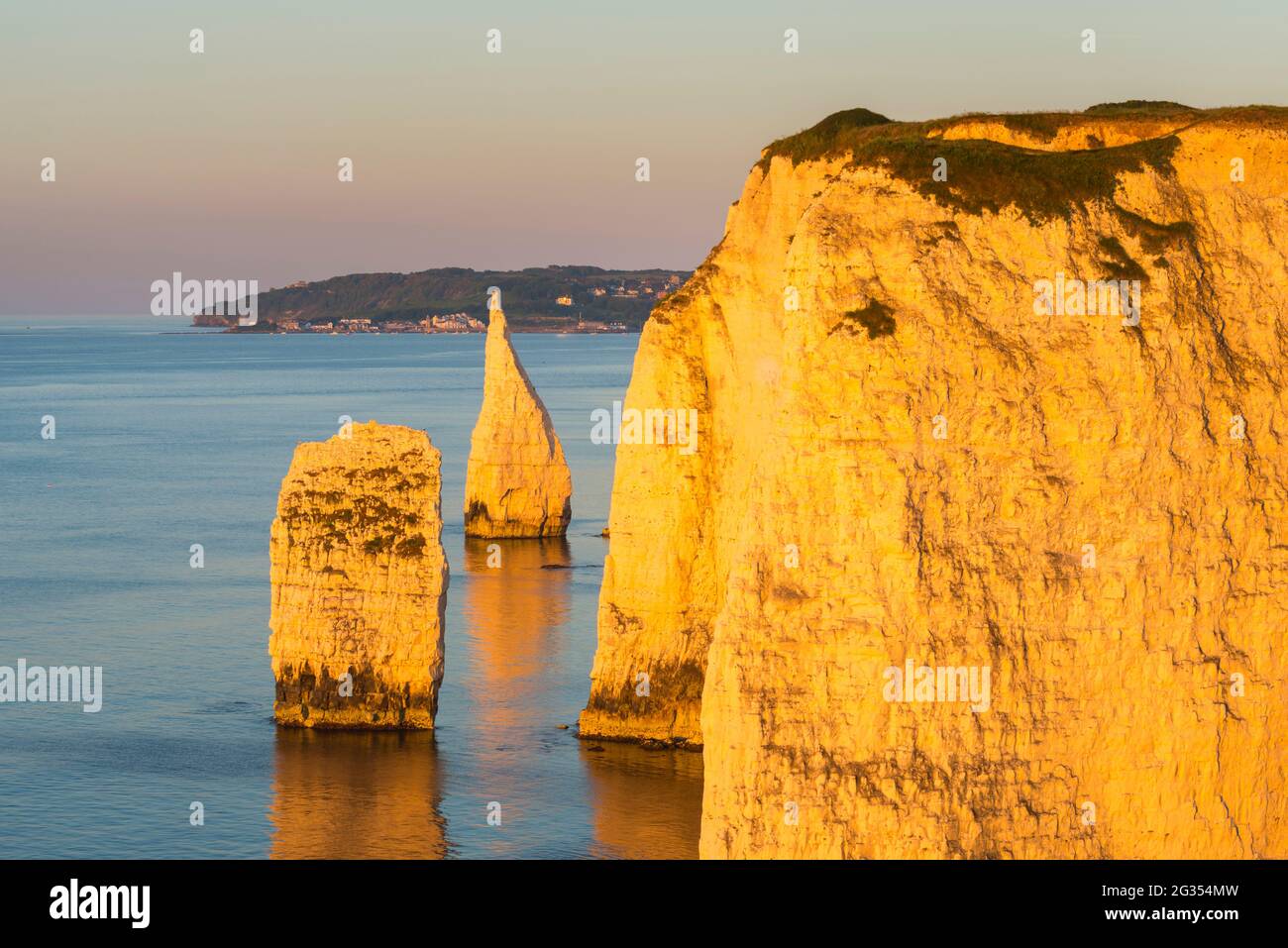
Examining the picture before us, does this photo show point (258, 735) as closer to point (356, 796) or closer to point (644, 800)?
point (356, 796)

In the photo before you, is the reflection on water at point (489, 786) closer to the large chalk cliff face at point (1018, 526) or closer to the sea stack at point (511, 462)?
the large chalk cliff face at point (1018, 526)

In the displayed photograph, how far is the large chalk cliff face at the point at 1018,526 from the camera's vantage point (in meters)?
30.7

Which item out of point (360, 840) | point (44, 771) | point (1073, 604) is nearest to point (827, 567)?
point (1073, 604)

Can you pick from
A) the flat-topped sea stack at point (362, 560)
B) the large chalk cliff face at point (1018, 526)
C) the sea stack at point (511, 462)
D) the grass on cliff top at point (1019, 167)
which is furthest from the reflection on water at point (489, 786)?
the sea stack at point (511, 462)

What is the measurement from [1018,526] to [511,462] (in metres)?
64.3

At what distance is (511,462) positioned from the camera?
95000 millimetres

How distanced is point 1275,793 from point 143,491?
96.2 m

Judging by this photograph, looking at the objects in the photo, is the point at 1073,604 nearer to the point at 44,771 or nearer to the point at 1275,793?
the point at 1275,793

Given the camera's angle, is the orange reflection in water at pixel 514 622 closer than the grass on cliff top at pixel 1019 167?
No

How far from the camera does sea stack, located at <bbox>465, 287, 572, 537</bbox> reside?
9325 centimetres

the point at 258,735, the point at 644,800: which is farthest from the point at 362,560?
the point at 644,800

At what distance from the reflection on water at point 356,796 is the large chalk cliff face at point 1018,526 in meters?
14.5

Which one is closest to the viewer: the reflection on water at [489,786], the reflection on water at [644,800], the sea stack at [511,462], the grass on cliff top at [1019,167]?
the grass on cliff top at [1019,167]
